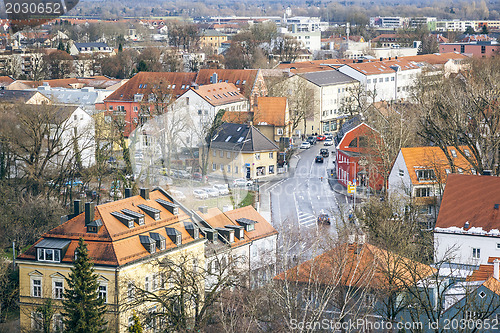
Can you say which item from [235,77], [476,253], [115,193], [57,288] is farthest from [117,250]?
[235,77]

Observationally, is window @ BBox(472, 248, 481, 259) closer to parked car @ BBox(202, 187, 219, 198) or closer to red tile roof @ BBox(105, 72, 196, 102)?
parked car @ BBox(202, 187, 219, 198)

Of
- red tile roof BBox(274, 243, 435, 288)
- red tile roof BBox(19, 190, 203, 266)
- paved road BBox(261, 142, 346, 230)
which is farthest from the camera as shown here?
paved road BBox(261, 142, 346, 230)

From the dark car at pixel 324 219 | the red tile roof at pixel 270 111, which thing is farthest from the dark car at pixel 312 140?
the dark car at pixel 324 219

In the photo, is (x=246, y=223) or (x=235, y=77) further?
(x=235, y=77)

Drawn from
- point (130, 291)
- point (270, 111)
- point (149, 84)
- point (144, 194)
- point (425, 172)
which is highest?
point (149, 84)

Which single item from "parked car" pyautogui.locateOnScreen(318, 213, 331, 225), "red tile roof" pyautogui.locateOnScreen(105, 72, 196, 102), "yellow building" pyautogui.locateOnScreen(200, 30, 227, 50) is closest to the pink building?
"red tile roof" pyautogui.locateOnScreen(105, 72, 196, 102)

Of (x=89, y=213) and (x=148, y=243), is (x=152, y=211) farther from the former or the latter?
(x=89, y=213)

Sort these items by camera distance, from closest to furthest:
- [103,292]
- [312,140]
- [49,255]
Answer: [103,292] < [49,255] < [312,140]
